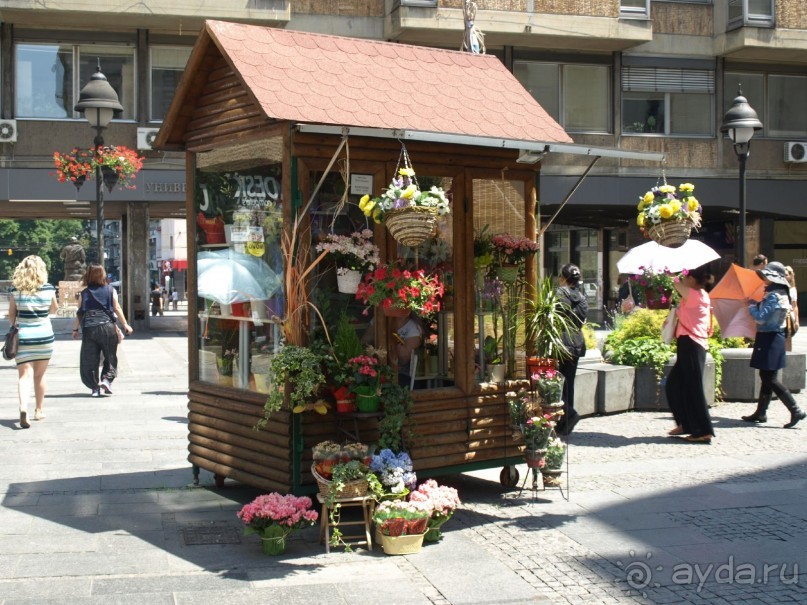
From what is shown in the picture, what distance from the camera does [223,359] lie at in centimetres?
816

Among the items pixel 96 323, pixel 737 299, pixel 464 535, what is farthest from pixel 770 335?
pixel 96 323

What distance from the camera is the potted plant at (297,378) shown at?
22.1 ft

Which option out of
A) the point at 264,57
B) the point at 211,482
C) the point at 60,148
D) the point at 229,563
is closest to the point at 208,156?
the point at 264,57

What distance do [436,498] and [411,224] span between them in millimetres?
1801

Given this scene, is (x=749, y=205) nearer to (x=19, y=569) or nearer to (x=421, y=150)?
(x=421, y=150)

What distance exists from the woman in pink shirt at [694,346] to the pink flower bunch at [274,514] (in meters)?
5.34

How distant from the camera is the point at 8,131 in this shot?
25219 millimetres

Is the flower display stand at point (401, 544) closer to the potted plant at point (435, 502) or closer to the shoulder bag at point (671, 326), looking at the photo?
the potted plant at point (435, 502)

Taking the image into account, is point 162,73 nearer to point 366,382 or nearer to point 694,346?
point 694,346

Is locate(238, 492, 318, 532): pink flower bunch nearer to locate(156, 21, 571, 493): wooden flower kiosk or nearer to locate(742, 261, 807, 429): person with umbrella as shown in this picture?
locate(156, 21, 571, 493): wooden flower kiosk

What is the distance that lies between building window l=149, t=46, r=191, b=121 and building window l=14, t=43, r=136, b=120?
1.20 meters

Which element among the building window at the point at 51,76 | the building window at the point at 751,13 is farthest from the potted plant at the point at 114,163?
the building window at the point at 751,13

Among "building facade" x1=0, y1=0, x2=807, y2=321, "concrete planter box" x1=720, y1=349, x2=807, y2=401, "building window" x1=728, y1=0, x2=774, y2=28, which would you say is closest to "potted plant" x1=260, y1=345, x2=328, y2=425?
"concrete planter box" x1=720, y1=349, x2=807, y2=401

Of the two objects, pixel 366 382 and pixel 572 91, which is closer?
A: pixel 366 382
